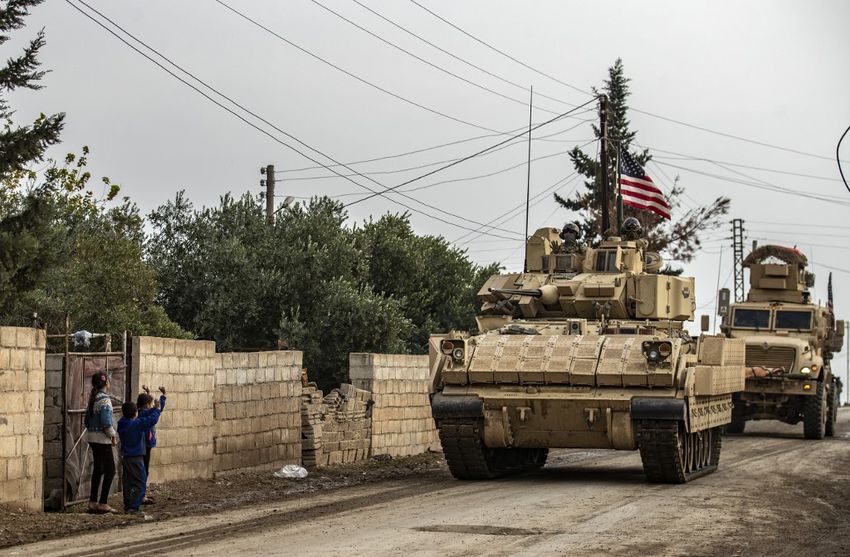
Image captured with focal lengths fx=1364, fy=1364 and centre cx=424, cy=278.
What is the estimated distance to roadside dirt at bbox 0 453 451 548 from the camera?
12.7m

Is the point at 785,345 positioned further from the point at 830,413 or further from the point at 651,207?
the point at 651,207

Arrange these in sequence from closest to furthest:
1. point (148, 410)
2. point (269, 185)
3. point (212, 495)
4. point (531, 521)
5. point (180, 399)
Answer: point (531, 521)
point (148, 410)
point (212, 495)
point (180, 399)
point (269, 185)

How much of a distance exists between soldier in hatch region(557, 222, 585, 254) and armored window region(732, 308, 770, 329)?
9343 millimetres

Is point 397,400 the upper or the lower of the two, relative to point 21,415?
lower

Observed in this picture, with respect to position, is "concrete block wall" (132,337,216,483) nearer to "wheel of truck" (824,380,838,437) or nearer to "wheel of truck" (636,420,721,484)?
"wheel of truck" (636,420,721,484)

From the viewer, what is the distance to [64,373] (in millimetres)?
14406

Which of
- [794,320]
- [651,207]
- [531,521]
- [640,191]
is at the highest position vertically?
[640,191]

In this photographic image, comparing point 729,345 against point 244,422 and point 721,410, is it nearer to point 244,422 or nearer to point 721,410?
point 721,410

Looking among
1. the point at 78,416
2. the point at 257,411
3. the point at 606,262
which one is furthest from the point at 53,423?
the point at 606,262

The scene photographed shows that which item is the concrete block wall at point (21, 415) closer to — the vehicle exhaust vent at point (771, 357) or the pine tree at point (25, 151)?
the pine tree at point (25, 151)

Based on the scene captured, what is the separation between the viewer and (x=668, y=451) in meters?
16.6

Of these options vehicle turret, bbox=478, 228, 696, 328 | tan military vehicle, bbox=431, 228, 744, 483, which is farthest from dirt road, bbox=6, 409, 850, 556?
vehicle turret, bbox=478, 228, 696, 328

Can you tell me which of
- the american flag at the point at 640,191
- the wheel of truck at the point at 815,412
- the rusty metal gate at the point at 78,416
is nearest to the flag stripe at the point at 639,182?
the american flag at the point at 640,191

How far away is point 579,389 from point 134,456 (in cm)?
549
